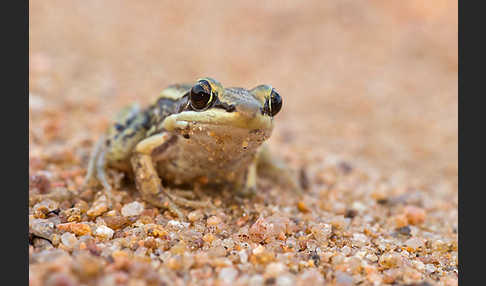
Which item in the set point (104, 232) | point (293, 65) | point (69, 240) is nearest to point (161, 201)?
point (104, 232)

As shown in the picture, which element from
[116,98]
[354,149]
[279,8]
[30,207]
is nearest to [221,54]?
[279,8]

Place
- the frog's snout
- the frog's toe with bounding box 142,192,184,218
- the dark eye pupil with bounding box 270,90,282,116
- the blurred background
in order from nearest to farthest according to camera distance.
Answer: the frog's snout → the dark eye pupil with bounding box 270,90,282,116 → the frog's toe with bounding box 142,192,184,218 → the blurred background

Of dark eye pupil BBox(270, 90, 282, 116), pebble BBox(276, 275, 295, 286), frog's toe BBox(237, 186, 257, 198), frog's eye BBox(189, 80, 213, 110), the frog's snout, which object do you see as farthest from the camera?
frog's toe BBox(237, 186, 257, 198)

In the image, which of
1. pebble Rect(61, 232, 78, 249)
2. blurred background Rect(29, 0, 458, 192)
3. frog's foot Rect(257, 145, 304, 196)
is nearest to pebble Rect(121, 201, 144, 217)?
pebble Rect(61, 232, 78, 249)

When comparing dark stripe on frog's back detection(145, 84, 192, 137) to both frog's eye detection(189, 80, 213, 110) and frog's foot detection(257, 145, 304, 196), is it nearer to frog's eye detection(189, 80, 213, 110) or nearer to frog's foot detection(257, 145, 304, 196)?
frog's eye detection(189, 80, 213, 110)

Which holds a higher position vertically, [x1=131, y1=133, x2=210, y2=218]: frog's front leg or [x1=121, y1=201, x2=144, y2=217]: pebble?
[x1=131, y1=133, x2=210, y2=218]: frog's front leg

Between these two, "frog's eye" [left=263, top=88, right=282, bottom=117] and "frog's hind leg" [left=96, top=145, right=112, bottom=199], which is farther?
"frog's hind leg" [left=96, top=145, right=112, bottom=199]

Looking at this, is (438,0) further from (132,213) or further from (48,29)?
(132,213)

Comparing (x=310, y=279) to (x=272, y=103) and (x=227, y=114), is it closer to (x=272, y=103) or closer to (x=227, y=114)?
(x=227, y=114)
